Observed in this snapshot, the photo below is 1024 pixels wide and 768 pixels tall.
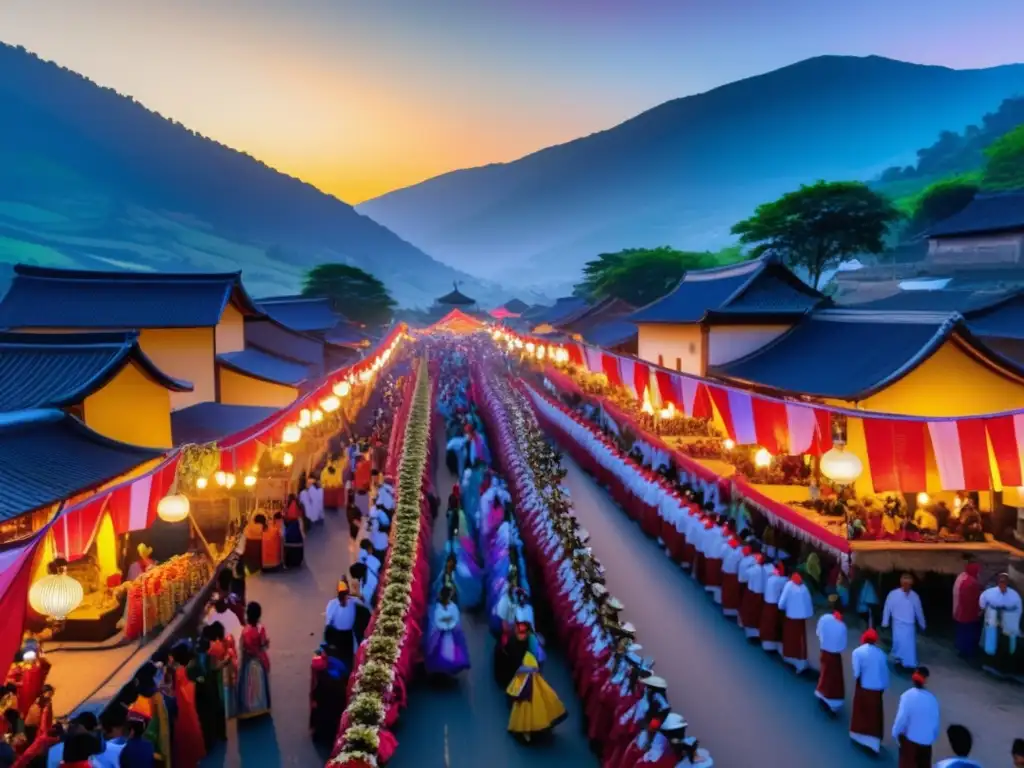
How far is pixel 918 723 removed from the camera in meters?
7.77

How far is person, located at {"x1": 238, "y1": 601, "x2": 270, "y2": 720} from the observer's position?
9500 millimetres

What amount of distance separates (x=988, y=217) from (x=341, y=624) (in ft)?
113

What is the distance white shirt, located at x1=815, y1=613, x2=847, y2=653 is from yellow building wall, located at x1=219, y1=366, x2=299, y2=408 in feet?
52.4

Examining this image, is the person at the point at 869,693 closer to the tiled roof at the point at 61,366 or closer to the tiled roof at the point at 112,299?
the tiled roof at the point at 61,366

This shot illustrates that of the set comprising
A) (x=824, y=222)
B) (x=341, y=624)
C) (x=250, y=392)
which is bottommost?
(x=341, y=624)

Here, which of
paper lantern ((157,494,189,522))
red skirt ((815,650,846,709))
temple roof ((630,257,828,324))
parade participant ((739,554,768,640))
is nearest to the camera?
red skirt ((815,650,846,709))

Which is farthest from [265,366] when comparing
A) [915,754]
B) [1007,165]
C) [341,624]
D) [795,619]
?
[1007,165]

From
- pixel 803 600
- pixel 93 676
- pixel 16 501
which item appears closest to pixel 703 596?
pixel 803 600

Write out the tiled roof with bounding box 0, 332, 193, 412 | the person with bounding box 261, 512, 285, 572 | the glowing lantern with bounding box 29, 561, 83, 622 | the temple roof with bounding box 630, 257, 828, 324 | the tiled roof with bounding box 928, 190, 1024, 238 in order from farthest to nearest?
the tiled roof with bounding box 928, 190, 1024, 238
the temple roof with bounding box 630, 257, 828, 324
the person with bounding box 261, 512, 285, 572
the tiled roof with bounding box 0, 332, 193, 412
the glowing lantern with bounding box 29, 561, 83, 622

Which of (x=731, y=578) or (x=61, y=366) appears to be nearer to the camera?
(x=731, y=578)

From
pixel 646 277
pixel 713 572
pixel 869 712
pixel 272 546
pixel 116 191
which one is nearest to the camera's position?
pixel 869 712

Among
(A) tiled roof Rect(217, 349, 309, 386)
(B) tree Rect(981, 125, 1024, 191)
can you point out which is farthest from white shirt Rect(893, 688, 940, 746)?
(B) tree Rect(981, 125, 1024, 191)

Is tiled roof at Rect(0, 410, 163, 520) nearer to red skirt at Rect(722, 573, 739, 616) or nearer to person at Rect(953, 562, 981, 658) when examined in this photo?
red skirt at Rect(722, 573, 739, 616)

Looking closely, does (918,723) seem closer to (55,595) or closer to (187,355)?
(55,595)
